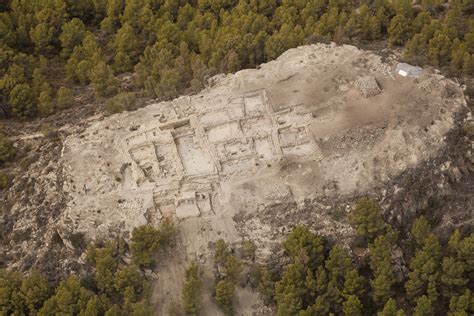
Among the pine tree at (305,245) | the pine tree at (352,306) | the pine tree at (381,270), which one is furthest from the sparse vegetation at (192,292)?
the pine tree at (381,270)

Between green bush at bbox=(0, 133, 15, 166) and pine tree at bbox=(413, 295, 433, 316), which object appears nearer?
pine tree at bbox=(413, 295, 433, 316)

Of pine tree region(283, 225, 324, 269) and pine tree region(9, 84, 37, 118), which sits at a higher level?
pine tree region(9, 84, 37, 118)

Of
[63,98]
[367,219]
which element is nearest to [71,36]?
[63,98]

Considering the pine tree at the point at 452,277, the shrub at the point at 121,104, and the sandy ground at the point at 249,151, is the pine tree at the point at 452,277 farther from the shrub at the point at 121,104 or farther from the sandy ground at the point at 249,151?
the shrub at the point at 121,104

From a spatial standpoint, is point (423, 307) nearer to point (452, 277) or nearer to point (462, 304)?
point (462, 304)

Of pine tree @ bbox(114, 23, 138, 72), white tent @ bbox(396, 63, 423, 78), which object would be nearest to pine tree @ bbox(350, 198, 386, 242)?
white tent @ bbox(396, 63, 423, 78)

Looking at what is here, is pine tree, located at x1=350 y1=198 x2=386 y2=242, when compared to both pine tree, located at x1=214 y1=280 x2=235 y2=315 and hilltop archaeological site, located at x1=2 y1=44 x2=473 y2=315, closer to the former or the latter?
hilltop archaeological site, located at x1=2 y1=44 x2=473 y2=315

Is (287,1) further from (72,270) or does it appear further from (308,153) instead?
(72,270)

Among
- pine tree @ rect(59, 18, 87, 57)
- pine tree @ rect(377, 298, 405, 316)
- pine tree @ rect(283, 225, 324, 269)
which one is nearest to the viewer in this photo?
pine tree @ rect(377, 298, 405, 316)

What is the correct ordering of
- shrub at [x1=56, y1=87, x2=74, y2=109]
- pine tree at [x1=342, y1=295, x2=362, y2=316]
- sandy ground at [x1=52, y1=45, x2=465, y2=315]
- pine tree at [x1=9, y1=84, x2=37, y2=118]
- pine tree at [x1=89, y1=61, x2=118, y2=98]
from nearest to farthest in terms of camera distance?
pine tree at [x1=342, y1=295, x2=362, y2=316] → sandy ground at [x1=52, y1=45, x2=465, y2=315] → pine tree at [x1=9, y1=84, x2=37, y2=118] → shrub at [x1=56, y1=87, x2=74, y2=109] → pine tree at [x1=89, y1=61, x2=118, y2=98]
